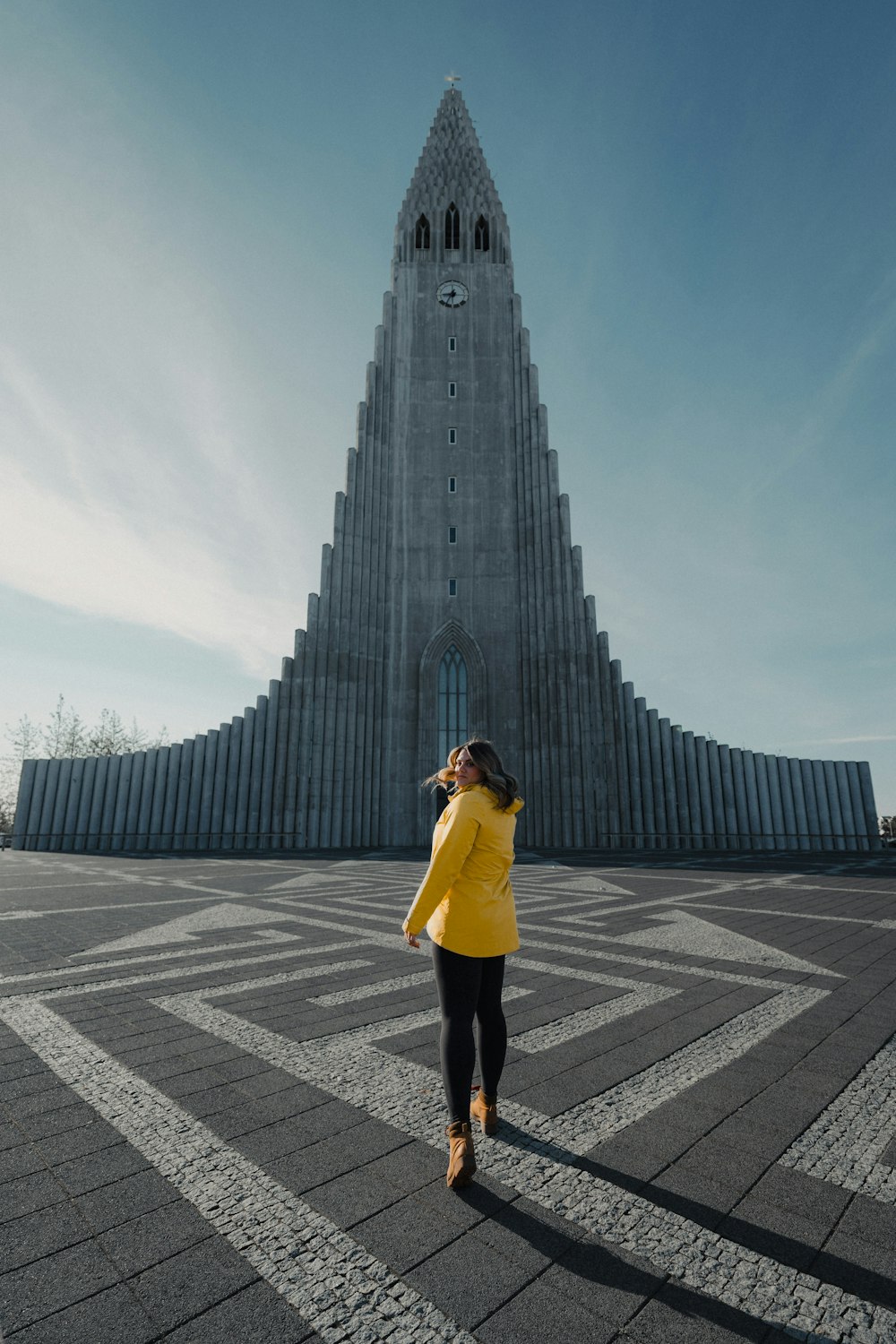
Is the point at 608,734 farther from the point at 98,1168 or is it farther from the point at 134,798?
the point at 98,1168

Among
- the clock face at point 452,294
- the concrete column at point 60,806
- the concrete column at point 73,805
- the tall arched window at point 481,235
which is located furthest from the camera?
the tall arched window at point 481,235

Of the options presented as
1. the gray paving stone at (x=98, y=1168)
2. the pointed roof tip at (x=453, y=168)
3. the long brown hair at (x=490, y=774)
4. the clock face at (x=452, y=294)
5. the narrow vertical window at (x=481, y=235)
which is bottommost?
the gray paving stone at (x=98, y=1168)

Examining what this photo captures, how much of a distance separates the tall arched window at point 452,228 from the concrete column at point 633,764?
29.8 metres

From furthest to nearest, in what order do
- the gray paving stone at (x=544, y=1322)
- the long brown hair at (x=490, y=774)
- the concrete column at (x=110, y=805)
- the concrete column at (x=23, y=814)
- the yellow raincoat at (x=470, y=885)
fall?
the concrete column at (x=23, y=814) → the concrete column at (x=110, y=805) → the long brown hair at (x=490, y=774) → the yellow raincoat at (x=470, y=885) → the gray paving stone at (x=544, y=1322)

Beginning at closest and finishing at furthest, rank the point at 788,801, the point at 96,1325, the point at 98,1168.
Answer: the point at 96,1325, the point at 98,1168, the point at 788,801

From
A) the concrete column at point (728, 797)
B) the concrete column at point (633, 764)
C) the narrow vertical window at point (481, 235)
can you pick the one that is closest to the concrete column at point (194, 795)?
the concrete column at point (633, 764)

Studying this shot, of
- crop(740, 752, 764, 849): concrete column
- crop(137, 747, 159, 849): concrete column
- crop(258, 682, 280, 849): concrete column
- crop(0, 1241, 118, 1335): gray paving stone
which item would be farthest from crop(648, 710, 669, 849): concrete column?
crop(0, 1241, 118, 1335): gray paving stone

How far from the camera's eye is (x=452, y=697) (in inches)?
1404

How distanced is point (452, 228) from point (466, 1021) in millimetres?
48848

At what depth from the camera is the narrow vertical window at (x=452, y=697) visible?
35219 mm

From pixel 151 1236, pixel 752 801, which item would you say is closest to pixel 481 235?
pixel 752 801

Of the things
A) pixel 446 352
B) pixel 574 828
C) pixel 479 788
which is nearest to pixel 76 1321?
pixel 479 788

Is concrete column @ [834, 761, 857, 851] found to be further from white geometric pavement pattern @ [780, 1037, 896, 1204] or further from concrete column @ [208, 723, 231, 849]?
white geometric pavement pattern @ [780, 1037, 896, 1204]

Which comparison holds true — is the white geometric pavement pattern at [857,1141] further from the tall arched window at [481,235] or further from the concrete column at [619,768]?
the tall arched window at [481,235]
